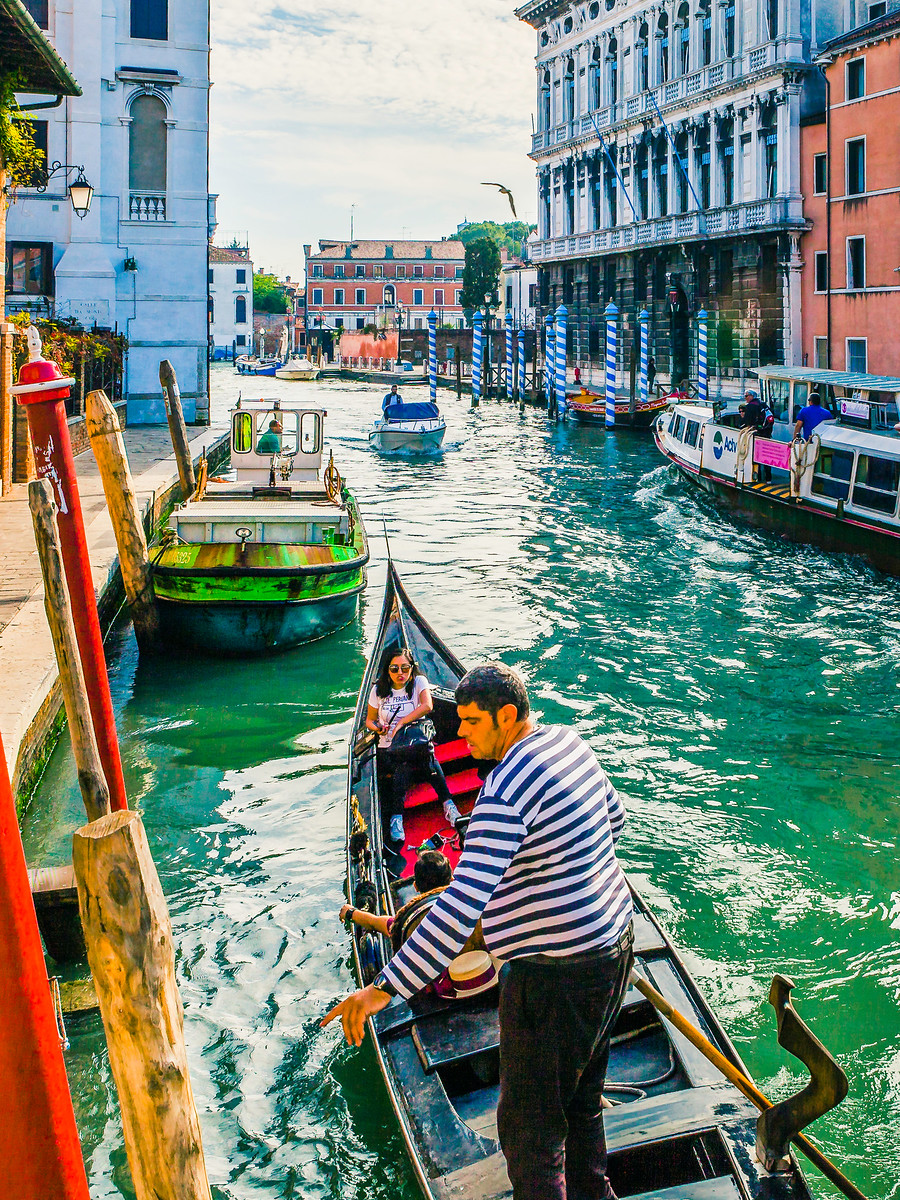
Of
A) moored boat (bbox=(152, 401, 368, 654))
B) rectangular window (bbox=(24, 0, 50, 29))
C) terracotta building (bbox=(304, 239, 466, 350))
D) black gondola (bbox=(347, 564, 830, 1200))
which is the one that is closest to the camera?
black gondola (bbox=(347, 564, 830, 1200))

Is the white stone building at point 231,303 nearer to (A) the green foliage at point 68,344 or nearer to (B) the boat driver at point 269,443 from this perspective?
(A) the green foliage at point 68,344

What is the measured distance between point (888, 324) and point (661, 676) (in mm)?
15586

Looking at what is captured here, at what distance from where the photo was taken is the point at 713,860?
5566mm

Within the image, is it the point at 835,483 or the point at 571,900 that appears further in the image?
the point at 835,483

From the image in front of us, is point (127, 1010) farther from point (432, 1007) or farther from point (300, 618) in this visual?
point (300, 618)

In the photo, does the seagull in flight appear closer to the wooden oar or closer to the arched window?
the arched window

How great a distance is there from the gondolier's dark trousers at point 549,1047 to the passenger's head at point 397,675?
3054 millimetres

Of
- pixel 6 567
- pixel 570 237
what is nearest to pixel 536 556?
pixel 6 567

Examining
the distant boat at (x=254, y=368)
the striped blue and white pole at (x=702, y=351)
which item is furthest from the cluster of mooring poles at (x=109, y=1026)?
the distant boat at (x=254, y=368)

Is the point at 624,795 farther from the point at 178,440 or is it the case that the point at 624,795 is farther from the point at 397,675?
the point at 178,440

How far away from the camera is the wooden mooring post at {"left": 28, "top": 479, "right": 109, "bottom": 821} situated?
3.61m

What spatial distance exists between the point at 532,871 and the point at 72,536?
363cm

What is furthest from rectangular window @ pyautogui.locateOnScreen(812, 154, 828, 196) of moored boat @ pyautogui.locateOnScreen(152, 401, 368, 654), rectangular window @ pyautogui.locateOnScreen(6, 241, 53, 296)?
moored boat @ pyautogui.locateOnScreen(152, 401, 368, 654)

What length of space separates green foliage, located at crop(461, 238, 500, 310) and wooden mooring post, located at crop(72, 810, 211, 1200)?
6020 centimetres
